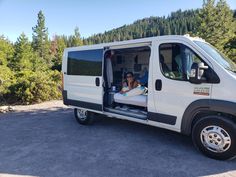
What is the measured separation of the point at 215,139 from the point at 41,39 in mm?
51813

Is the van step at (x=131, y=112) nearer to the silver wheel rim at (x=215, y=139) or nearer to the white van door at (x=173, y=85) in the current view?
the white van door at (x=173, y=85)

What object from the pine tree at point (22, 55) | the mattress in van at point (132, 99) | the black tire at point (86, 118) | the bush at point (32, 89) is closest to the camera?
the mattress in van at point (132, 99)

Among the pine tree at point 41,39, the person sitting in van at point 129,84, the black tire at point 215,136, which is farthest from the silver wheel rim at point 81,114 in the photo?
the pine tree at point 41,39

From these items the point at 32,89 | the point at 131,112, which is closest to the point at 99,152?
the point at 131,112

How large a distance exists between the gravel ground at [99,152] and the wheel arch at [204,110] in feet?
1.96

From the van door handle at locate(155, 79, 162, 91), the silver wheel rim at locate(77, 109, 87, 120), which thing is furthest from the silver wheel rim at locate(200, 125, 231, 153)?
the silver wheel rim at locate(77, 109, 87, 120)

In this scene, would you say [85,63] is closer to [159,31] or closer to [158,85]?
[158,85]

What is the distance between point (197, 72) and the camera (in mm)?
3941

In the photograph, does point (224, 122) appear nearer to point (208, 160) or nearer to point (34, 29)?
point (208, 160)

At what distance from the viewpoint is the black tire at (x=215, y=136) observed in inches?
154

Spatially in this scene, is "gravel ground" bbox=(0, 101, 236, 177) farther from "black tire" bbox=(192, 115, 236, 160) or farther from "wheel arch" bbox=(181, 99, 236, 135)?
"wheel arch" bbox=(181, 99, 236, 135)

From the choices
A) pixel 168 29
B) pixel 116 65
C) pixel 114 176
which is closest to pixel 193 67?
pixel 114 176

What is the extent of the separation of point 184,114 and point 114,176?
67.4 inches

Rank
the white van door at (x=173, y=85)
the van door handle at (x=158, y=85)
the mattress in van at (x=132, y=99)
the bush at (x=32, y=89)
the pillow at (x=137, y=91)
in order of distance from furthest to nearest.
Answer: the bush at (x=32, y=89)
the pillow at (x=137, y=91)
the mattress in van at (x=132, y=99)
the van door handle at (x=158, y=85)
the white van door at (x=173, y=85)
